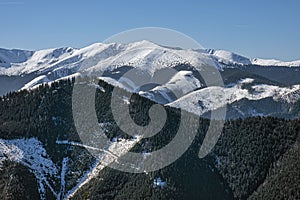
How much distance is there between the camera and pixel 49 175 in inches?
7766

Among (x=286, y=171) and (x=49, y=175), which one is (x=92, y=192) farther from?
(x=286, y=171)

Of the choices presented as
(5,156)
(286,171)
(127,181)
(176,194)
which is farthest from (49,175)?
(286,171)

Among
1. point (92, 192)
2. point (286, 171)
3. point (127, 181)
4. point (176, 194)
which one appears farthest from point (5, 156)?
point (286, 171)

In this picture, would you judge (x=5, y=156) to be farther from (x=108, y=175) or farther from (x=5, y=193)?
(x=108, y=175)

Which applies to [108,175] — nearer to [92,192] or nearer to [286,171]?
[92,192]

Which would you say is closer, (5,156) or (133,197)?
(133,197)

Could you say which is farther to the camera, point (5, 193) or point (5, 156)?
point (5, 156)

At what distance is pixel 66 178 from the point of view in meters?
199

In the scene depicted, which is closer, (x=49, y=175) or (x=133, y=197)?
(x=133, y=197)

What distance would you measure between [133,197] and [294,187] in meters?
67.6

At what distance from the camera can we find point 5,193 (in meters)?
180

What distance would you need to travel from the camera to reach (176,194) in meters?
183

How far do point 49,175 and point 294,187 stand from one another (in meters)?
106

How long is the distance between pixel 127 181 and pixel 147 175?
9.03m
